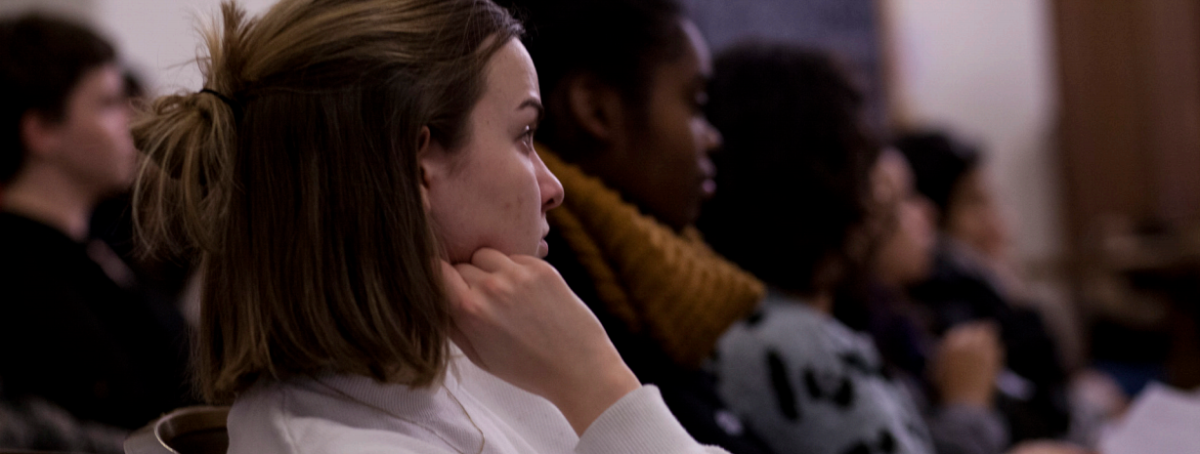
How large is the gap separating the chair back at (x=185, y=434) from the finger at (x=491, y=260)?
10.3 inches

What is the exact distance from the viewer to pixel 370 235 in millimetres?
755

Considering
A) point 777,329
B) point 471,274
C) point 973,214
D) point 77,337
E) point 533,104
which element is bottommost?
point 77,337

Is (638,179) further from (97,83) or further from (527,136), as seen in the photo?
(97,83)

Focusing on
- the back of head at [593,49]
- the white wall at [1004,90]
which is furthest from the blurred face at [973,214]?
the back of head at [593,49]

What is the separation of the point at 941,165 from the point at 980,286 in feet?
1.48

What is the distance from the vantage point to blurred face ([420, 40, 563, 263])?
80 cm

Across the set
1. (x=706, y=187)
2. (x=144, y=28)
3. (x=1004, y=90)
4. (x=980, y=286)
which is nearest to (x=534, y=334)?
(x=706, y=187)

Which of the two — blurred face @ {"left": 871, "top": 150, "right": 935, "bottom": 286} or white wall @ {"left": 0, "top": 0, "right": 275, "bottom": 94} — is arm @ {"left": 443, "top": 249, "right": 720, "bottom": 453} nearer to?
white wall @ {"left": 0, "top": 0, "right": 275, "bottom": 94}

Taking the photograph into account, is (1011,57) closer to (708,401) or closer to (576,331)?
(708,401)

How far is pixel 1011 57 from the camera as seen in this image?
4.51 meters

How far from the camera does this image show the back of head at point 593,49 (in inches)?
44.5

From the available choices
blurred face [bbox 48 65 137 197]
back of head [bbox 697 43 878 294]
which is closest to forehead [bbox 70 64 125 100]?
blurred face [bbox 48 65 137 197]

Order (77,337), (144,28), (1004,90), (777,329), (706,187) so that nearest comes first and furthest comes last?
(706,187) → (777,329) → (77,337) → (144,28) → (1004,90)

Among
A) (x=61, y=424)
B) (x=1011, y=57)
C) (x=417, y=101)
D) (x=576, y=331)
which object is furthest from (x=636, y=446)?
(x=1011, y=57)
